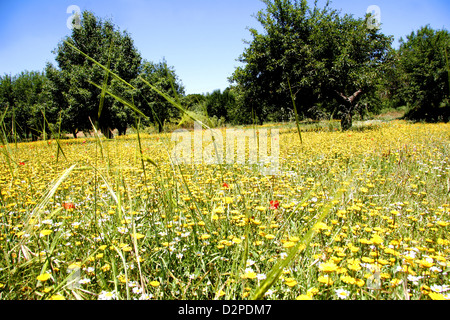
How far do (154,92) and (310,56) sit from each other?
7.44 metres

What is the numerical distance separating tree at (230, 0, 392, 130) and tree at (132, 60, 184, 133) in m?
4.93

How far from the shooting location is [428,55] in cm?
2258

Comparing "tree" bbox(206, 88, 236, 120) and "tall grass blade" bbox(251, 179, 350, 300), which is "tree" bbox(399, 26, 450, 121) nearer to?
"tall grass blade" bbox(251, 179, 350, 300)

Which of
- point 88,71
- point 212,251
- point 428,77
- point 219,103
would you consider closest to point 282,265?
point 212,251

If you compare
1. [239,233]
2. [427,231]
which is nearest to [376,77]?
[427,231]

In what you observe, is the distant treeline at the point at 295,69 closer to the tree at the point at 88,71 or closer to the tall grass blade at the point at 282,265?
the tree at the point at 88,71

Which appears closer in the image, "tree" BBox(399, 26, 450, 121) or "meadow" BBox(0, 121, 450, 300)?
"meadow" BBox(0, 121, 450, 300)

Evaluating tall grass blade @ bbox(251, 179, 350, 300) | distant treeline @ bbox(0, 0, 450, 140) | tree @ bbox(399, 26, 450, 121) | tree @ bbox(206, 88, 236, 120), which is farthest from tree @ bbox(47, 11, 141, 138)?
tree @ bbox(206, 88, 236, 120)

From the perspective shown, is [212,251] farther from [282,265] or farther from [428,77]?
[428,77]

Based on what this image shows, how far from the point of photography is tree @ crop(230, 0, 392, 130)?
12.7 metres

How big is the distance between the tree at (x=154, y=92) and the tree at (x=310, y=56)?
4.93m

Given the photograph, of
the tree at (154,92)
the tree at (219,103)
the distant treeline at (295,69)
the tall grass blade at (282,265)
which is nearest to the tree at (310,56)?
the distant treeline at (295,69)

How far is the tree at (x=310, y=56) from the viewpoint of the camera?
12.7m

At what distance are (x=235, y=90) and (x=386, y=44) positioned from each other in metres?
8.33
